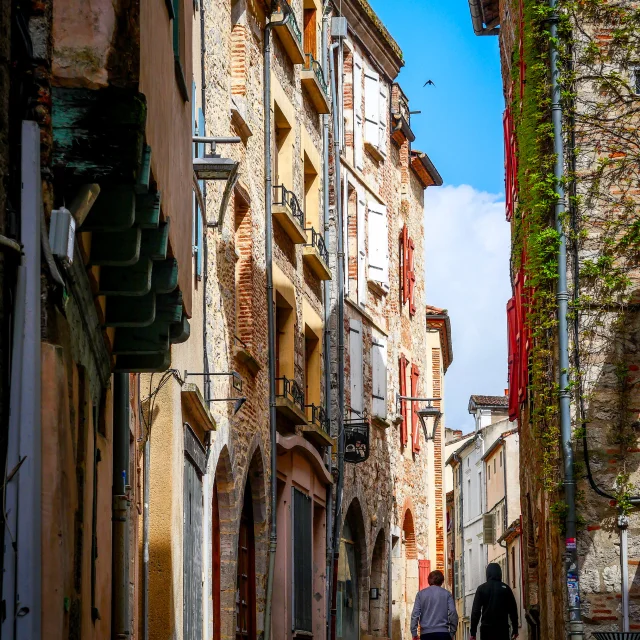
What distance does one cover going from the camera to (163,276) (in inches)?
317

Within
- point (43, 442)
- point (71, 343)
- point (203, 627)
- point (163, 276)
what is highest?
point (163, 276)

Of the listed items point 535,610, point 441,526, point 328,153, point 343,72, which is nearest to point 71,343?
point 535,610

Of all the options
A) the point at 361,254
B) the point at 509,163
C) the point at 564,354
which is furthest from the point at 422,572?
the point at 564,354

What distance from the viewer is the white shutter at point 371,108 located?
1014 inches

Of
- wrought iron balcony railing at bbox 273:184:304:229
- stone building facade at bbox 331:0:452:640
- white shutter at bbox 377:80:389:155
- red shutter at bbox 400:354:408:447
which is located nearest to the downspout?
wrought iron balcony railing at bbox 273:184:304:229

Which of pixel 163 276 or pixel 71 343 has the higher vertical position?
pixel 163 276

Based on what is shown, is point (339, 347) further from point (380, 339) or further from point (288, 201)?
point (380, 339)

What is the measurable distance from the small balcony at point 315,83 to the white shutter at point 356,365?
153 inches

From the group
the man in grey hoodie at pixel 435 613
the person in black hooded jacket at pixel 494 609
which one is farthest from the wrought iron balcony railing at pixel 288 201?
the person in black hooded jacket at pixel 494 609

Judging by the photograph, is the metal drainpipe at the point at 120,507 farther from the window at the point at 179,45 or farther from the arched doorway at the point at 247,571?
the arched doorway at the point at 247,571

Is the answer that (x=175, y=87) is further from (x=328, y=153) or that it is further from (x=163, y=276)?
(x=328, y=153)

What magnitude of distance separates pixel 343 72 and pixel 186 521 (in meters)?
14.2

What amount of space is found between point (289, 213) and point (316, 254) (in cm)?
227

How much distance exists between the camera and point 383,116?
2681 cm
